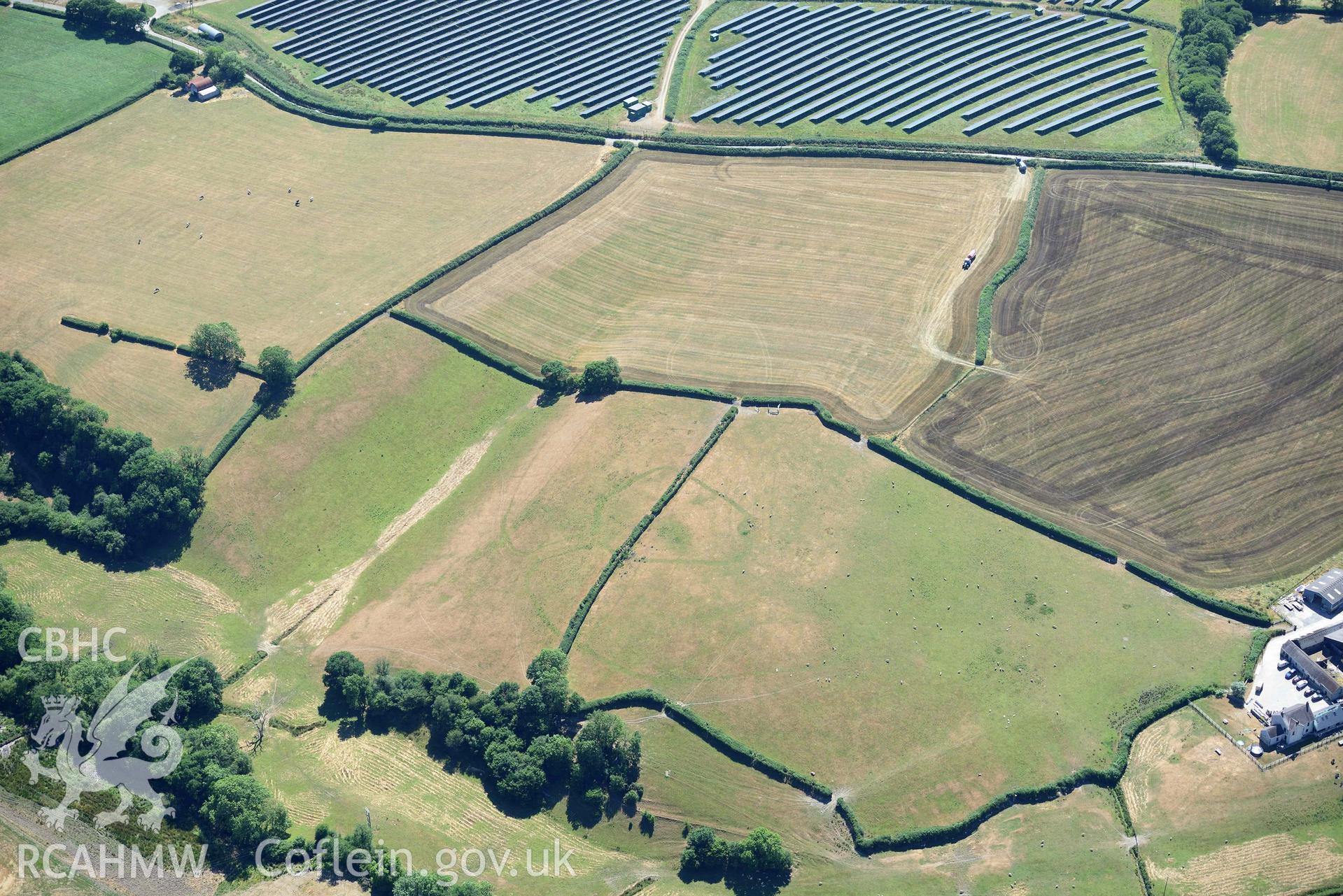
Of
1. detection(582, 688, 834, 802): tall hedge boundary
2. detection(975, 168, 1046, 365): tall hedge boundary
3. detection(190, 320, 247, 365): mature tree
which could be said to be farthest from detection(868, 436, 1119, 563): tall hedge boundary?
detection(190, 320, 247, 365): mature tree

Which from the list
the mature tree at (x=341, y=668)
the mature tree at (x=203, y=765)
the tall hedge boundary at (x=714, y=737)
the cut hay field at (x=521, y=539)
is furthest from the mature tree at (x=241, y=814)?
the tall hedge boundary at (x=714, y=737)

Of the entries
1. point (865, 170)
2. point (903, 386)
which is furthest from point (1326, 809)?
point (865, 170)

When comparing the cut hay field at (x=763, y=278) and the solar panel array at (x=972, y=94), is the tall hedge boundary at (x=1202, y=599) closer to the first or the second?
the cut hay field at (x=763, y=278)

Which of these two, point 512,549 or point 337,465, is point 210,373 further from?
point 512,549

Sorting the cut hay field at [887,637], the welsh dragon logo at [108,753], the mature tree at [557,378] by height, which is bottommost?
the welsh dragon logo at [108,753]

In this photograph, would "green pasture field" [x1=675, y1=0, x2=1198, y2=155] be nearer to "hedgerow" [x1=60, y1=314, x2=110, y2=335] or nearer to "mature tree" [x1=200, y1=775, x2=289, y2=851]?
"hedgerow" [x1=60, y1=314, x2=110, y2=335]

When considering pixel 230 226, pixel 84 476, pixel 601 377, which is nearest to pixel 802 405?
pixel 601 377
